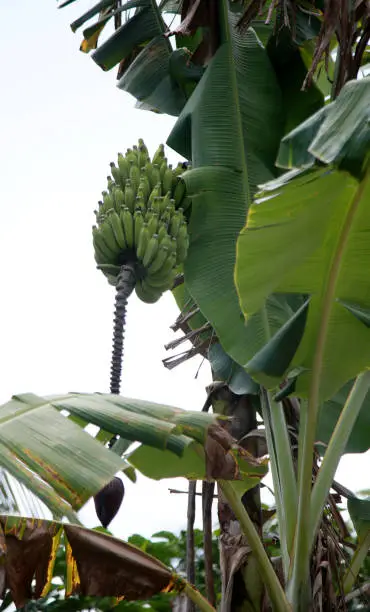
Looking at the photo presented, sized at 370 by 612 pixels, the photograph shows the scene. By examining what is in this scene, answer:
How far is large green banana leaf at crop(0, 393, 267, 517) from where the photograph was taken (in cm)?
109

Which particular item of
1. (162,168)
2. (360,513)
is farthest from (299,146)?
(360,513)

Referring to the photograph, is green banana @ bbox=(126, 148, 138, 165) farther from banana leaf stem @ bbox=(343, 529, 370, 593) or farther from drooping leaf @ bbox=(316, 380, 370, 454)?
banana leaf stem @ bbox=(343, 529, 370, 593)

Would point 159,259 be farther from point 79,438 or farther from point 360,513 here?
point 360,513

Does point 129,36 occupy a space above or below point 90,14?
below

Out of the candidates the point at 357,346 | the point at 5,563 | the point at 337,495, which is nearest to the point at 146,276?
the point at 357,346

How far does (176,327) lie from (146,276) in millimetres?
486

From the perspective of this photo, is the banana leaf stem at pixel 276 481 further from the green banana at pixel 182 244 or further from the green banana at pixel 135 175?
the green banana at pixel 135 175

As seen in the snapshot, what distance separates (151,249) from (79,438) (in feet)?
2.64

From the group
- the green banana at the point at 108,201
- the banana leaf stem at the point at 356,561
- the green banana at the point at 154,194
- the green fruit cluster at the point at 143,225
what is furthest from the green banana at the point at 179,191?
the banana leaf stem at the point at 356,561

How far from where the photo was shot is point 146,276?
202 cm

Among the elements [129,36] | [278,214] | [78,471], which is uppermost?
[129,36]

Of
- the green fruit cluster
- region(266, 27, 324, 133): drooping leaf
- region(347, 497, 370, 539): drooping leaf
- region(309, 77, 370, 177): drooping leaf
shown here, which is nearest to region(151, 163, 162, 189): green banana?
the green fruit cluster

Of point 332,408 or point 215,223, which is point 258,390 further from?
point 215,223

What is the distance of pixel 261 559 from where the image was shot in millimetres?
1643
